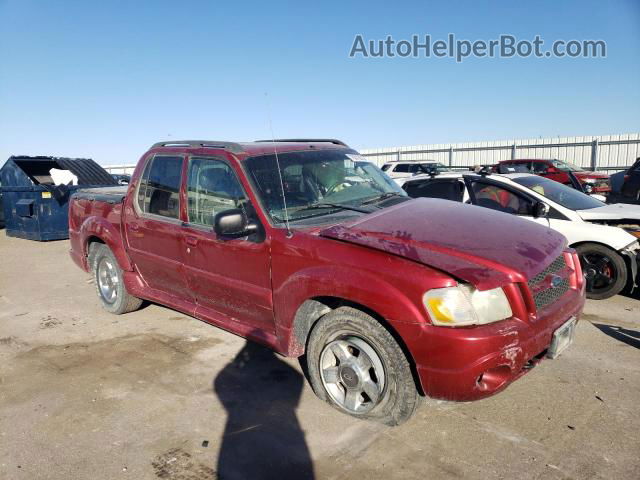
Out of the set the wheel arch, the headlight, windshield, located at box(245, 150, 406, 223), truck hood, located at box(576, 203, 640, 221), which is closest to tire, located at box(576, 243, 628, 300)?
truck hood, located at box(576, 203, 640, 221)

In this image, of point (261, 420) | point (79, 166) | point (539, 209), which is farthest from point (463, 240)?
point (79, 166)

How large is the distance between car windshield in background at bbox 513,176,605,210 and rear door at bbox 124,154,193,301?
4.56 m

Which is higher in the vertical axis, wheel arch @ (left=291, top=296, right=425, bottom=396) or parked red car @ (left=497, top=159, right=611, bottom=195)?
parked red car @ (left=497, top=159, right=611, bottom=195)

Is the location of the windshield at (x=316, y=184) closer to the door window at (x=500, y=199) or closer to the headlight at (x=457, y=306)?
the headlight at (x=457, y=306)

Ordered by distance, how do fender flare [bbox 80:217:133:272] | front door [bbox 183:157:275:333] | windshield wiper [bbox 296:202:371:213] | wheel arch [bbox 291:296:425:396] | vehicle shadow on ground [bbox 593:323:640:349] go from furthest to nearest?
fender flare [bbox 80:217:133:272]
vehicle shadow on ground [bbox 593:323:640:349]
windshield wiper [bbox 296:202:371:213]
front door [bbox 183:157:275:333]
wheel arch [bbox 291:296:425:396]

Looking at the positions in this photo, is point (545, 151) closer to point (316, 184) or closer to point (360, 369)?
point (316, 184)

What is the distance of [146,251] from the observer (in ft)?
15.4

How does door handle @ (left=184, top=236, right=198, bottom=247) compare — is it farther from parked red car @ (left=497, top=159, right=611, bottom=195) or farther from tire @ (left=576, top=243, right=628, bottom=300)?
parked red car @ (left=497, top=159, right=611, bottom=195)

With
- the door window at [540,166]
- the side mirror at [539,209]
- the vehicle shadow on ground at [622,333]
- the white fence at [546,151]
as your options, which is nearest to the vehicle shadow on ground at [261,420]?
the vehicle shadow on ground at [622,333]

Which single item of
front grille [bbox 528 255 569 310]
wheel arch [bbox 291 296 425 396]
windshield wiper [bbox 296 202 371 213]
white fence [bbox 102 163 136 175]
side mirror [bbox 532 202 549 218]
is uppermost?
white fence [bbox 102 163 136 175]

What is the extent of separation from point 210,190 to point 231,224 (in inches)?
31.5

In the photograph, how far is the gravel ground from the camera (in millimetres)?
2746

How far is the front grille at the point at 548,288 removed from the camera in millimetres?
2999

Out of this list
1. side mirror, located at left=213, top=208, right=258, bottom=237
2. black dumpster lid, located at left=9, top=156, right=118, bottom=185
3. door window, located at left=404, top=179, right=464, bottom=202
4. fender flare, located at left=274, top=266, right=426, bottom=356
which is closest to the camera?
fender flare, located at left=274, top=266, right=426, bottom=356
